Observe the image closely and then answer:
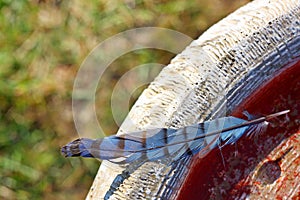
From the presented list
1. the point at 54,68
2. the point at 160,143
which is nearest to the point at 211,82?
the point at 160,143

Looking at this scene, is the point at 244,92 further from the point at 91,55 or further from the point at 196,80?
the point at 91,55

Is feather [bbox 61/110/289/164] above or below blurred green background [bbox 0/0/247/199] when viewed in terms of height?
below

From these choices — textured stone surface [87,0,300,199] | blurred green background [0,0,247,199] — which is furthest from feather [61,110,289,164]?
blurred green background [0,0,247,199]

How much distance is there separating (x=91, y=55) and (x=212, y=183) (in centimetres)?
49

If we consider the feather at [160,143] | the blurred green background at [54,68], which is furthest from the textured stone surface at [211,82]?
the blurred green background at [54,68]

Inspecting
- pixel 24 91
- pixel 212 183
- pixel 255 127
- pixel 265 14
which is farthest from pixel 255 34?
pixel 24 91

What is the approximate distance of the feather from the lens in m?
0.84

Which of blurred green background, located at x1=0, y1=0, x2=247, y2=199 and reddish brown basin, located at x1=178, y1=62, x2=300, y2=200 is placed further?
blurred green background, located at x1=0, y1=0, x2=247, y2=199

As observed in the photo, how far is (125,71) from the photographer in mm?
1264

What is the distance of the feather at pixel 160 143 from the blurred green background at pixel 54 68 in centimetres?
38

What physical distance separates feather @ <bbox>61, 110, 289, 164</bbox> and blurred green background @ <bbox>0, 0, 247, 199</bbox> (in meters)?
0.38

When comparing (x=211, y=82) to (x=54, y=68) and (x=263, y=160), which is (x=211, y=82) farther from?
(x=54, y=68)

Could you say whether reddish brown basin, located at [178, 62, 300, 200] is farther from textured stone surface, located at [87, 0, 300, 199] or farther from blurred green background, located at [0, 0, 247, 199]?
blurred green background, located at [0, 0, 247, 199]

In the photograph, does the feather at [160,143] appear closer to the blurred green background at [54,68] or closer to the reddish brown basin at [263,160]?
the reddish brown basin at [263,160]
